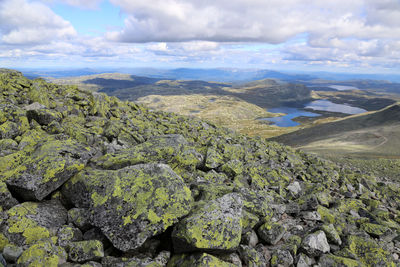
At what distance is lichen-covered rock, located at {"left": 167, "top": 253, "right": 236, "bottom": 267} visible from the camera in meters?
7.45

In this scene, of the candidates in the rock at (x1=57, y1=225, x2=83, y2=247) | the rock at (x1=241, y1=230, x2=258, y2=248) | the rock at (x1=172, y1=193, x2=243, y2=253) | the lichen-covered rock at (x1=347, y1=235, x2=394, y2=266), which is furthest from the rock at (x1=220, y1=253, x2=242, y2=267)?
the lichen-covered rock at (x1=347, y1=235, x2=394, y2=266)

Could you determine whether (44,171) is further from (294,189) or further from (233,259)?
(294,189)

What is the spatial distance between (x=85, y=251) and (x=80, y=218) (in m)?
1.75

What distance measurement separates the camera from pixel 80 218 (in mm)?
8758

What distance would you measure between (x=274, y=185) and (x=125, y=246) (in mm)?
14769

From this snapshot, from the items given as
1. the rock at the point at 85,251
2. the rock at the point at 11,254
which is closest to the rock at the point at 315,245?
the rock at the point at 85,251

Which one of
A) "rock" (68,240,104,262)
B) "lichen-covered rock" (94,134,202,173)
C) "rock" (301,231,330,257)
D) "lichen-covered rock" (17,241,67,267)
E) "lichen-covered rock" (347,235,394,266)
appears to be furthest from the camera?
"lichen-covered rock" (94,134,202,173)

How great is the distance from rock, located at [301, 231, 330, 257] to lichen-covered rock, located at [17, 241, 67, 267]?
9.97m

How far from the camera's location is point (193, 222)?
8344 millimetres

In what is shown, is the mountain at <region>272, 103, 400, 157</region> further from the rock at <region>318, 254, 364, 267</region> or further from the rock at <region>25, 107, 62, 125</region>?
the rock at <region>25, 107, 62, 125</region>

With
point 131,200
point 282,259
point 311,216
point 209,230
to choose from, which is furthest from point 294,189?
point 131,200

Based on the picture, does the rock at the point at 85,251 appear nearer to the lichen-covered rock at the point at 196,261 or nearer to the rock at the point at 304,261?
the lichen-covered rock at the point at 196,261

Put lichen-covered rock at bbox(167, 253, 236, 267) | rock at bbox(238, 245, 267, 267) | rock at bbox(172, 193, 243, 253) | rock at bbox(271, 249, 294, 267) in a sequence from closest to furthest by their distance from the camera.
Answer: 1. lichen-covered rock at bbox(167, 253, 236, 267)
2. rock at bbox(172, 193, 243, 253)
3. rock at bbox(238, 245, 267, 267)
4. rock at bbox(271, 249, 294, 267)

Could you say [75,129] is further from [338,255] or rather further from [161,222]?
[338,255]
